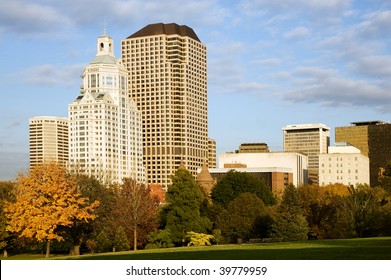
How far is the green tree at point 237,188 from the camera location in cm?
10238

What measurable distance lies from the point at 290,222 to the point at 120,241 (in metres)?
18.2

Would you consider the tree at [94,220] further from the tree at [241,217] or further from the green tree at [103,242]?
the tree at [241,217]

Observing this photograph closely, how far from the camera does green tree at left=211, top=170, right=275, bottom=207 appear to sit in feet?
336

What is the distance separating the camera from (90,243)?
2916 inches

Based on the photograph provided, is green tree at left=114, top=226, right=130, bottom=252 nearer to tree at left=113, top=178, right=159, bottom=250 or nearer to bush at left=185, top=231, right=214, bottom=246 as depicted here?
tree at left=113, top=178, right=159, bottom=250

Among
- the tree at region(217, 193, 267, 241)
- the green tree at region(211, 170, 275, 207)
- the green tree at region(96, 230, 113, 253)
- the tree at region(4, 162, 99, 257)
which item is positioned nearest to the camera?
the tree at region(4, 162, 99, 257)

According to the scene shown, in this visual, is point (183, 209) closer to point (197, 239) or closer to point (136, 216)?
point (136, 216)

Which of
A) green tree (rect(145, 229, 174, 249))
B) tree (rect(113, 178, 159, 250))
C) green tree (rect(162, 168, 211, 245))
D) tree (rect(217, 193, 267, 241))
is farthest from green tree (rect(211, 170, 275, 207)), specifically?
green tree (rect(145, 229, 174, 249))

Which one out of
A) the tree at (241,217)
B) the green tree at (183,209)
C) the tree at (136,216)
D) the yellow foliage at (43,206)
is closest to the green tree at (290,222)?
the tree at (241,217)

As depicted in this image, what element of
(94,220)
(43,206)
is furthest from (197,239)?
(43,206)

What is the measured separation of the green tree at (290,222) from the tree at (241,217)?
13.6 ft

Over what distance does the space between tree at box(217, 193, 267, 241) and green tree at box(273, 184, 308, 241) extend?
4.16m
